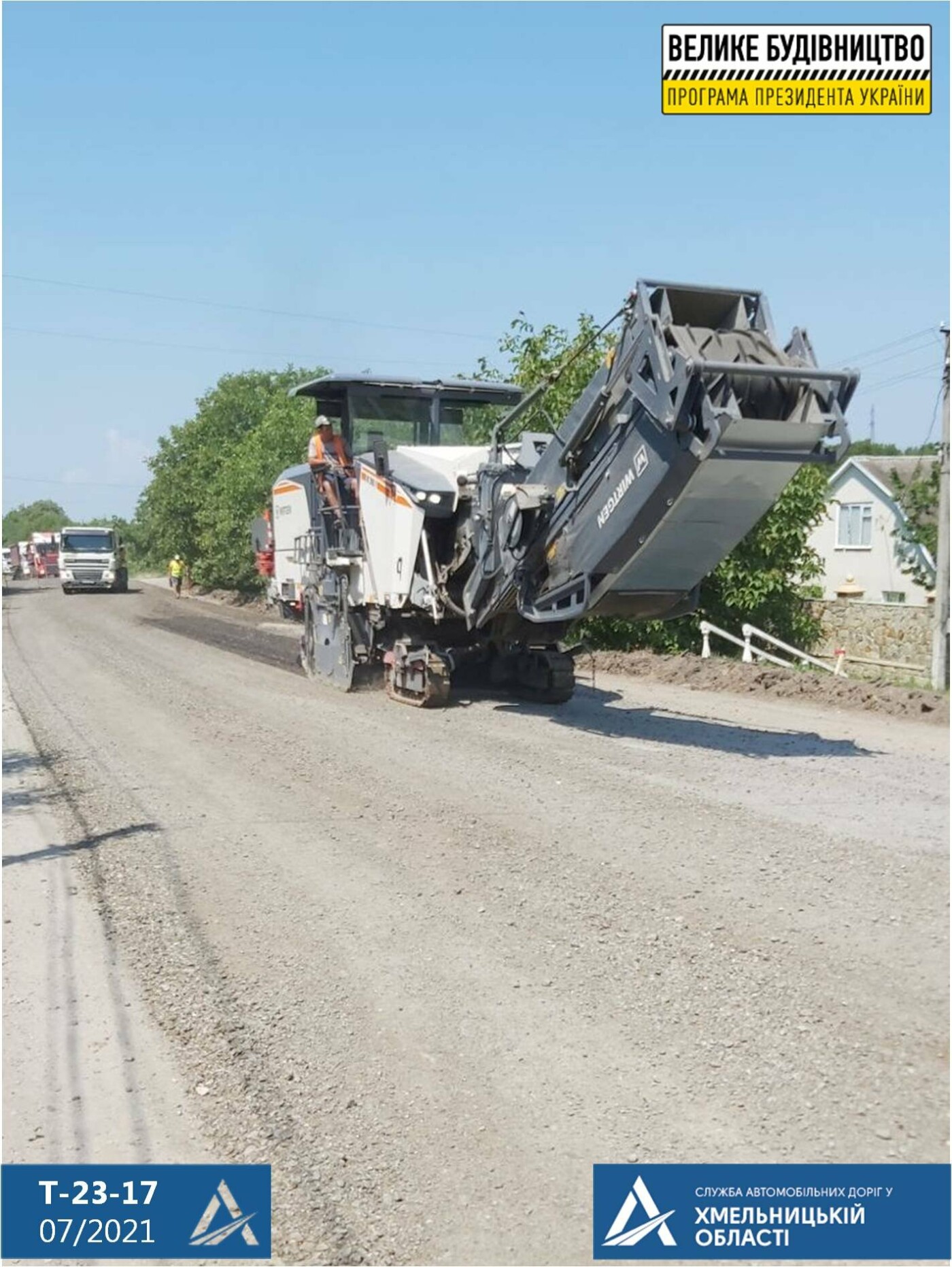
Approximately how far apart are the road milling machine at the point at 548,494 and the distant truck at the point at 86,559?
1122 inches

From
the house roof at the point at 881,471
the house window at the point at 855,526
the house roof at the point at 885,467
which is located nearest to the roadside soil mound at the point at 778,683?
the house roof at the point at 881,471

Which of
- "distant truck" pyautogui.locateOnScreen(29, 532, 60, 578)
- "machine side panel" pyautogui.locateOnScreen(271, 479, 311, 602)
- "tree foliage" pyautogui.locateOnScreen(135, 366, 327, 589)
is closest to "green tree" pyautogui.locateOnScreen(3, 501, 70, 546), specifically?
"distant truck" pyautogui.locateOnScreen(29, 532, 60, 578)

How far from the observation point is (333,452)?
1454 centimetres

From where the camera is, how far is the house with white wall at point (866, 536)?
37094 millimetres

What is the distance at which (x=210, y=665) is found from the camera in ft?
58.6

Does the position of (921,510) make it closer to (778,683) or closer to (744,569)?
(744,569)

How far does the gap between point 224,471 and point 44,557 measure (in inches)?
1410

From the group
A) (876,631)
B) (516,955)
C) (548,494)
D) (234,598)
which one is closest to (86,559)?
(234,598)

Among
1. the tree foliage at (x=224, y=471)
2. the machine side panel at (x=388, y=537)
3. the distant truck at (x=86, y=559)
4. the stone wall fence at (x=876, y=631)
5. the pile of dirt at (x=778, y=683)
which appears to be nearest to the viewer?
the pile of dirt at (x=778, y=683)

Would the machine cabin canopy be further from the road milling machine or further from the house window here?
the house window

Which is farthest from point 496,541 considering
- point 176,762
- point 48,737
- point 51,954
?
point 51,954

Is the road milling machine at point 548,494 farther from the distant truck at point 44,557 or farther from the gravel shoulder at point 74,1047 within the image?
the distant truck at point 44,557

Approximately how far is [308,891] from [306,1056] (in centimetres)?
198

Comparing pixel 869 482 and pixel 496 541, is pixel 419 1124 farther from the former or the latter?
pixel 869 482
